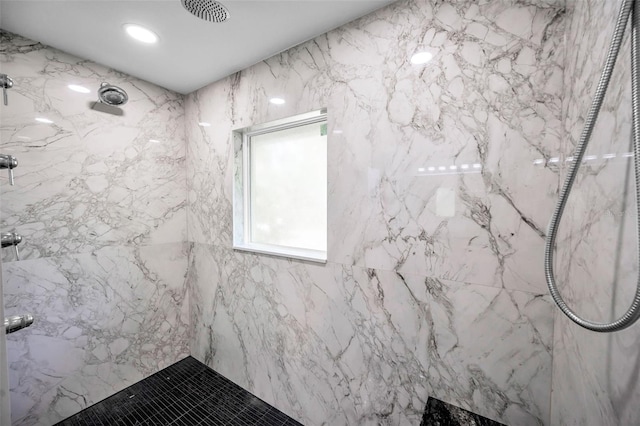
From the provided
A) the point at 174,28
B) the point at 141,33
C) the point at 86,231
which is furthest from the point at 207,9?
the point at 86,231

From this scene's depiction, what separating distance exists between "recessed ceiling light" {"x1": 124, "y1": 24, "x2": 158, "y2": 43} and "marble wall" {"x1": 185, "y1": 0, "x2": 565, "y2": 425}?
59cm

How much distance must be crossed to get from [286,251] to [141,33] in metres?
1.50

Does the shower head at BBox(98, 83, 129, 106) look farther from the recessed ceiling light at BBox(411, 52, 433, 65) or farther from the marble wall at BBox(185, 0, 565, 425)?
the recessed ceiling light at BBox(411, 52, 433, 65)

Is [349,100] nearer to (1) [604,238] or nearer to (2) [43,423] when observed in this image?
(1) [604,238]

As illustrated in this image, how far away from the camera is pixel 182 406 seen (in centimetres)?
168

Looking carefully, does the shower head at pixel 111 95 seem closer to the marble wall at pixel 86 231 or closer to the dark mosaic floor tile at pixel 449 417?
the marble wall at pixel 86 231

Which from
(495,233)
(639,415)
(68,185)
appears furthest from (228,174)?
(639,415)

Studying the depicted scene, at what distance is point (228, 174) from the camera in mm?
1875

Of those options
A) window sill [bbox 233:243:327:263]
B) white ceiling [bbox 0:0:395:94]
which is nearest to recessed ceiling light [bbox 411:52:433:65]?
white ceiling [bbox 0:0:395:94]

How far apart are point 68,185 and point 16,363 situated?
3.46 feet

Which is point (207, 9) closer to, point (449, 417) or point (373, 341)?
point (373, 341)

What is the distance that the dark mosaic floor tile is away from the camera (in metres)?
0.94

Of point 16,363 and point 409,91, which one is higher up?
point 409,91

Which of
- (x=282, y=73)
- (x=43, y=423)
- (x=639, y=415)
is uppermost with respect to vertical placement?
(x=282, y=73)
